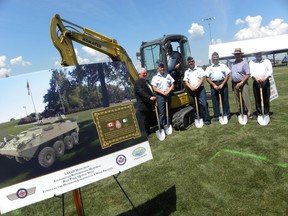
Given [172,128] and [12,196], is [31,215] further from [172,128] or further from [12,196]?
[172,128]

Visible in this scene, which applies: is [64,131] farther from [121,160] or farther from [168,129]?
[168,129]

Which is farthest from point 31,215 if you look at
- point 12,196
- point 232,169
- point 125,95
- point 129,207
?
point 232,169

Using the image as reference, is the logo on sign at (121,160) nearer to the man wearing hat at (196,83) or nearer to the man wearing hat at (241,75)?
the man wearing hat at (196,83)

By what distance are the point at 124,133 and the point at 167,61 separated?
551cm

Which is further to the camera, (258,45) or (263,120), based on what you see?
(258,45)

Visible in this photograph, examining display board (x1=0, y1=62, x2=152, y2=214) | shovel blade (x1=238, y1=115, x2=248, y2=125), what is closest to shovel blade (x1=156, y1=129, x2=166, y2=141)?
shovel blade (x1=238, y1=115, x2=248, y2=125)

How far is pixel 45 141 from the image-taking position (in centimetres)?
301

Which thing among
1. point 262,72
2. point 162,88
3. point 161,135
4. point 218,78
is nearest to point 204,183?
point 161,135

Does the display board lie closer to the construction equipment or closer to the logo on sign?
the logo on sign

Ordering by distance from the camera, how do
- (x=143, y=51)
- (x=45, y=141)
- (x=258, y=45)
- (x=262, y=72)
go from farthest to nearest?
(x=258, y=45)
(x=143, y=51)
(x=262, y=72)
(x=45, y=141)

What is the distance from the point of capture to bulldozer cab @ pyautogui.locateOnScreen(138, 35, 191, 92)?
8461 mm

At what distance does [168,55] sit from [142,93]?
6.46 feet

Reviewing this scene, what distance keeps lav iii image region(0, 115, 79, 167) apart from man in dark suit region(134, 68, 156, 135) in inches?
161

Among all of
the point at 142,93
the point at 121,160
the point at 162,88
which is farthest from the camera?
the point at 162,88
